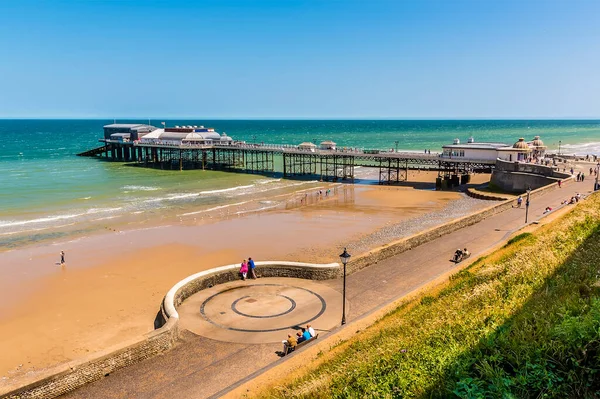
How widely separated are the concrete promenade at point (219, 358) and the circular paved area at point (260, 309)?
0.43 metres

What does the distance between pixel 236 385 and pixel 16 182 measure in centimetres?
5937

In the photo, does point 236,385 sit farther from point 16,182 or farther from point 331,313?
point 16,182

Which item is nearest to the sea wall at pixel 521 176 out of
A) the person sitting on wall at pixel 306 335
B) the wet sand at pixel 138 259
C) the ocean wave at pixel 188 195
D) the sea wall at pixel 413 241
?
the wet sand at pixel 138 259

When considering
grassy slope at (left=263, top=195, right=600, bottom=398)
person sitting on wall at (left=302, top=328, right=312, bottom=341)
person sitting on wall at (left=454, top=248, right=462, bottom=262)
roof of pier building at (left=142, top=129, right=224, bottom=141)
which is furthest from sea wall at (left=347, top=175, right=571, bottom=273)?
roof of pier building at (left=142, top=129, right=224, bottom=141)

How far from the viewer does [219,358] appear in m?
13.8

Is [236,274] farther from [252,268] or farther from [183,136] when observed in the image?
[183,136]

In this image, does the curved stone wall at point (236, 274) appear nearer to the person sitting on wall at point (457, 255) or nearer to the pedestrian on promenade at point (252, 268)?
the pedestrian on promenade at point (252, 268)

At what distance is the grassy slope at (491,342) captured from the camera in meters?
7.03

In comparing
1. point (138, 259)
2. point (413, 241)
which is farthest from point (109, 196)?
point (413, 241)

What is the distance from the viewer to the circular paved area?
15.6 meters

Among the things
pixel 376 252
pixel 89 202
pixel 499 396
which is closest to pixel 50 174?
pixel 89 202

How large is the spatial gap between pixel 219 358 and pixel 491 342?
822cm

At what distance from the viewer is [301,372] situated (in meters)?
11.1

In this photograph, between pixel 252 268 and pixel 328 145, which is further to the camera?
pixel 328 145
